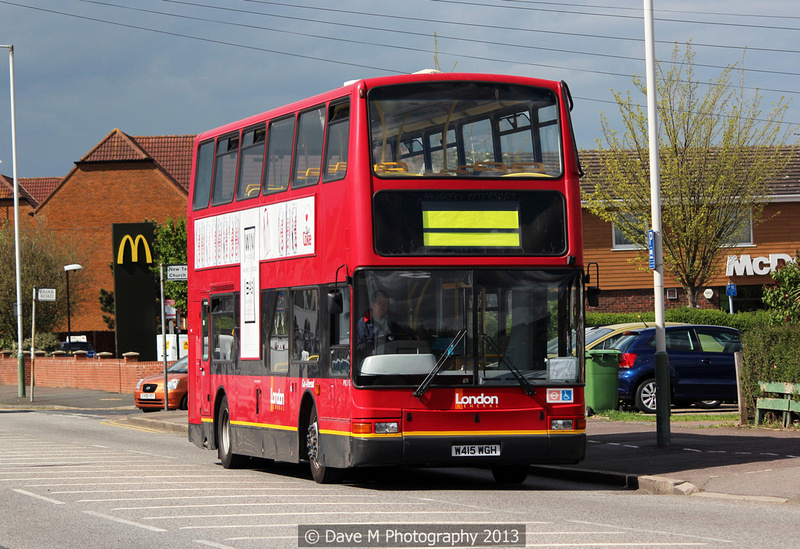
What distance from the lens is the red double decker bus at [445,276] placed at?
12477 mm

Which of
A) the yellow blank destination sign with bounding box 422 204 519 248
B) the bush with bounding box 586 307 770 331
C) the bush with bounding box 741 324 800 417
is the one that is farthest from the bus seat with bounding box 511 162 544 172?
the bush with bounding box 586 307 770 331

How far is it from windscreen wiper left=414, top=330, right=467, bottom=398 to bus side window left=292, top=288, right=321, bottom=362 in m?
1.67

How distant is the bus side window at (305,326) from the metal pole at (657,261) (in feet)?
15.0

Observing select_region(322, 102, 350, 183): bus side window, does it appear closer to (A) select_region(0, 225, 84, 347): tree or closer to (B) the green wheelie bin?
(B) the green wheelie bin

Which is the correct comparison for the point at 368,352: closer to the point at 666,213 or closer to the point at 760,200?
the point at 666,213

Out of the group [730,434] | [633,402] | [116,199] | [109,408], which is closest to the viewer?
[730,434]

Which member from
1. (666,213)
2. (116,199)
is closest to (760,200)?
(666,213)

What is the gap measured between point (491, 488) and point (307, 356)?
2.60m

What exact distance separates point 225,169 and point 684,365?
1022 centimetres

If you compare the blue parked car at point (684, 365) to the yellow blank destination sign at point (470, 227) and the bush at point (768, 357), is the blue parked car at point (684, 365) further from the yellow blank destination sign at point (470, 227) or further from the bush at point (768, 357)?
the yellow blank destination sign at point (470, 227)

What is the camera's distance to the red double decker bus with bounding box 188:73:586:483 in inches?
491

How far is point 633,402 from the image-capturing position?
2219 cm

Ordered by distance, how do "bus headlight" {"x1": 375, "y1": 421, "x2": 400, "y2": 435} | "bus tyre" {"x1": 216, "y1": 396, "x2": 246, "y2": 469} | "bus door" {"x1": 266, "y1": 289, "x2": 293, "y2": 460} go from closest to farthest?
"bus headlight" {"x1": 375, "y1": 421, "x2": 400, "y2": 435}, "bus door" {"x1": 266, "y1": 289, "x2": 293, "y2": 460}, "bus tyre" {"x1": 216, "y1": 396, "x2": 246, "y2": 469}

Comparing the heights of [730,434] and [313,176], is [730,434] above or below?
below
